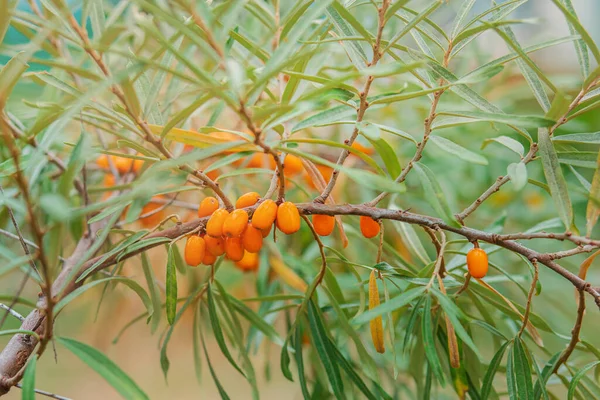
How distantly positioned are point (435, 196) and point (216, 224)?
15 cm

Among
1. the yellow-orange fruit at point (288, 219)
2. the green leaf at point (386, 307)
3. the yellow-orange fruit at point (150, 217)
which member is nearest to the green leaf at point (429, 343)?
the green leaf at point (386, 307)

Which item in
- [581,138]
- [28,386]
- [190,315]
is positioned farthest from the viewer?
[190,315]

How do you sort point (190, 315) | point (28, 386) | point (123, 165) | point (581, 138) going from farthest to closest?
point (190, 315)
point (123, 165)
point (581, 138)
point (28, 386)

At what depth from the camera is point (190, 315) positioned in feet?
3.70

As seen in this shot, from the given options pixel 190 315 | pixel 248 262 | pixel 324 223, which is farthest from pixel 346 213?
pixel 190 315

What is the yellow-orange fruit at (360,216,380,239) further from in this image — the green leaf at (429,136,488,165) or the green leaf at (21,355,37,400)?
the green leaf at (21,355,37,400)

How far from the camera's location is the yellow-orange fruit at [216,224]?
369 millimetres

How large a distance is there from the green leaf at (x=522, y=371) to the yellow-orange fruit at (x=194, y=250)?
26 cm

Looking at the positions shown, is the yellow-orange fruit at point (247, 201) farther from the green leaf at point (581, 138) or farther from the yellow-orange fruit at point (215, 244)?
the green leaf at point (581, 138)

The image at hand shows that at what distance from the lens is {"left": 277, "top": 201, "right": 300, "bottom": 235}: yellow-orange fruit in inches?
14.2

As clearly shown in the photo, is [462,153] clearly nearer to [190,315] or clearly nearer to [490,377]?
[490,377]

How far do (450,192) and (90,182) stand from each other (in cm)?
55

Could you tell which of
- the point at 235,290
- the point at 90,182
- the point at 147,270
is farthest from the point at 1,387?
the point at 235,290

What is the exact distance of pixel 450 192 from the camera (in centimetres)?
83
